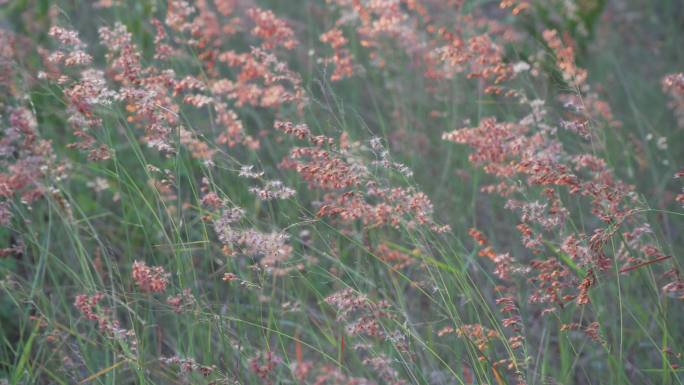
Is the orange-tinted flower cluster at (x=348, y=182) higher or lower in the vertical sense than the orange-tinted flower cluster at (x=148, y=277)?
higher

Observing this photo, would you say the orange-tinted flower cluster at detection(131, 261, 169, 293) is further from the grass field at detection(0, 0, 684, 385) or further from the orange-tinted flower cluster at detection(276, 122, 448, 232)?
the orange-tinted flower cluster at detection(276, 122, 448, 232)

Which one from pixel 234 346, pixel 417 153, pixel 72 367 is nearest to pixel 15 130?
pixel 72 367

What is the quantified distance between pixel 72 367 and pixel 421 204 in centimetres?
99

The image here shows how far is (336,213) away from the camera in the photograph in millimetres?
1934

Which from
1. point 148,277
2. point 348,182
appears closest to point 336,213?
point 348,182

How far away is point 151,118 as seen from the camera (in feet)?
6.59

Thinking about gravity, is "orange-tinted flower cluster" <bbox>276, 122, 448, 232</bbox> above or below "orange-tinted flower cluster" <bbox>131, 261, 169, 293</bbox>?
above

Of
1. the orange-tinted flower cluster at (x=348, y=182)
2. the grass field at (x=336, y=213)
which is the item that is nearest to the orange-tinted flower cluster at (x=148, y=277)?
the grass field at (x=336, y=213)

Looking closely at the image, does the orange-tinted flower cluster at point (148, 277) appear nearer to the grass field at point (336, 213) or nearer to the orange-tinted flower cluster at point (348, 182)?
the grass field at point (336, 213)

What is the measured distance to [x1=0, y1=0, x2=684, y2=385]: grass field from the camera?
→ 186 centimetres

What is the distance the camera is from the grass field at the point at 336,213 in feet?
6.12

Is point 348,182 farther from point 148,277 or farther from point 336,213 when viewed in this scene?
point 148,277

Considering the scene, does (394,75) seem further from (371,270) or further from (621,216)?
(621,216)

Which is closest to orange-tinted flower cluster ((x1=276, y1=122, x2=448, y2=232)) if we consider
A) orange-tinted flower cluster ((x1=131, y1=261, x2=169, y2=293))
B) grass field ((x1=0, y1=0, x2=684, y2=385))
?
grass field ((x1=0, y1=0, x2=684, y2=385))
